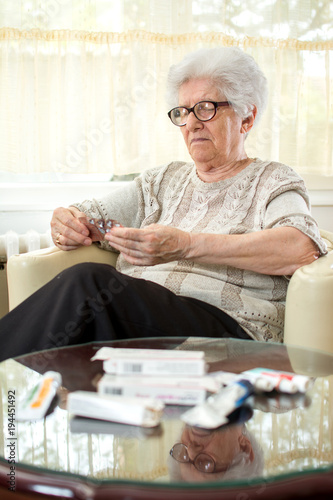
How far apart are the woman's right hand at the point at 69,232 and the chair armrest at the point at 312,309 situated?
693 millimetres

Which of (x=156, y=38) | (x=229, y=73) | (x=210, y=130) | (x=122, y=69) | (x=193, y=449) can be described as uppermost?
(x=156, y=38)

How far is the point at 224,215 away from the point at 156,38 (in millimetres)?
1026

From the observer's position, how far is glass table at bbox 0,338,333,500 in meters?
0.64

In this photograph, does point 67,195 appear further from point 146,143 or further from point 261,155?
point 261,155

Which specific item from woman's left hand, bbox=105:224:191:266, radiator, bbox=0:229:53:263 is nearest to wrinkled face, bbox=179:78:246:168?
woman's left hand, bbox=105:224:191:266

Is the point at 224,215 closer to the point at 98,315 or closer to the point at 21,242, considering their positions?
the point at 98,315

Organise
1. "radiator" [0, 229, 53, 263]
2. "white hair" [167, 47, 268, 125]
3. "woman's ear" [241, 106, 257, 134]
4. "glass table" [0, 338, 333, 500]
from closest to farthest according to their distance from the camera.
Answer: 1. "glass table" [0, 338, 333, 500]
2. "white hair" [167, 47, 268, 125]
3. "woman's ear" [241, 106, 257, 134]
4. "radiator" [0, 229, 53, 263]

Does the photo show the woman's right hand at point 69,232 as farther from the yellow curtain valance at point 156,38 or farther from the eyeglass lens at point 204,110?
the yellow curtain valance at point 156,38

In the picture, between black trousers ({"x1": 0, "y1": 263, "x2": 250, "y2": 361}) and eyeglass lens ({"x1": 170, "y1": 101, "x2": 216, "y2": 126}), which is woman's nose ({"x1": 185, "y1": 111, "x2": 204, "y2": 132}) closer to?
eyeglass lens ({"x1": 170, "y1": 101, "x2": 216, "y2": 126})

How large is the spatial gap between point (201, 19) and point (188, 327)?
151 cm

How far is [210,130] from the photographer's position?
1756 mm

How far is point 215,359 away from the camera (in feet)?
3.52

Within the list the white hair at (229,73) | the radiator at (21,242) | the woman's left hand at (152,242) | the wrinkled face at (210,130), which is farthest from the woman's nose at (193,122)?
the radiator at (21,242)

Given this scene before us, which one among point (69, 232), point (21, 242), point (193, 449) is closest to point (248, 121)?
point (69, 232)
